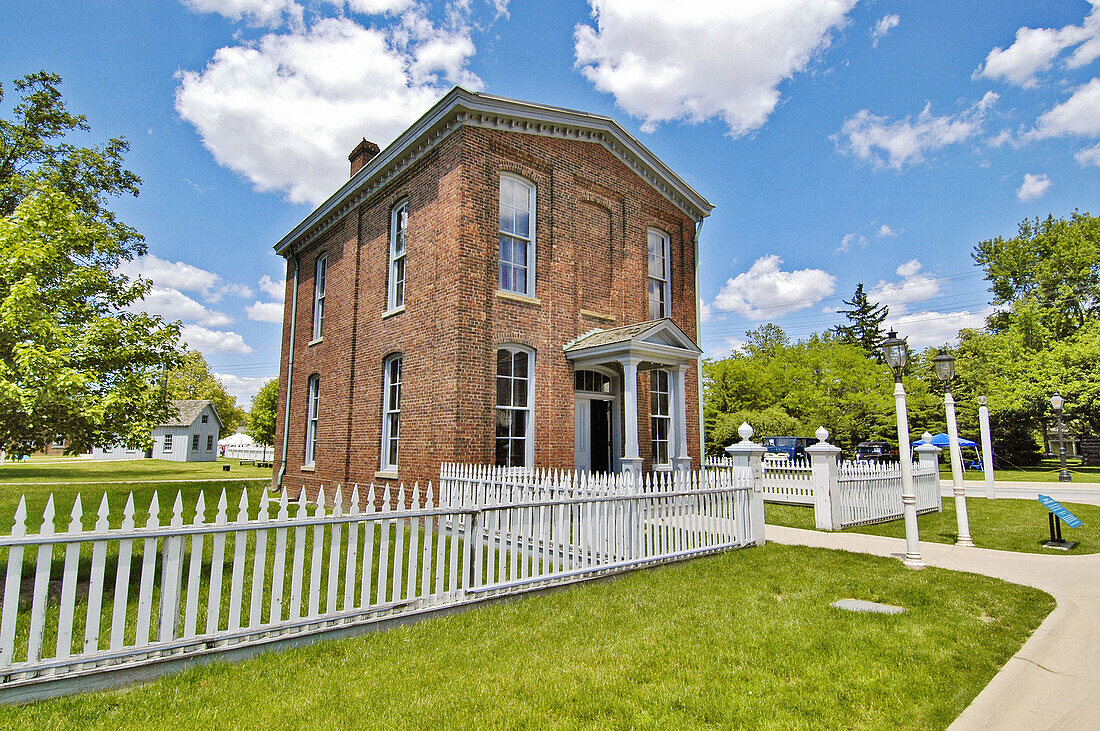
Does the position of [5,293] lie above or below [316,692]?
above

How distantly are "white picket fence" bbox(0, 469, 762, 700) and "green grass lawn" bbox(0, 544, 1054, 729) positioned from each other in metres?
0.23

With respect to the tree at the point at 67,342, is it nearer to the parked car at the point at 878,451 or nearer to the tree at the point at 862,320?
the parked car at the point at 878,451

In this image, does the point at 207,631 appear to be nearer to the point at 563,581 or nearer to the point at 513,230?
the point at 563,581

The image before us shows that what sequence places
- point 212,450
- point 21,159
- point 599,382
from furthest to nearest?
point 212,450, point 21,159, point 599,382

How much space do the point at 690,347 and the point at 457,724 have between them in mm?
9885

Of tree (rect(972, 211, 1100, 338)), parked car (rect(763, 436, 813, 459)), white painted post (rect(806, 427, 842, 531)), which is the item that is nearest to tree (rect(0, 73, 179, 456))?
white painted post (rect(806, 427, 842, 531))

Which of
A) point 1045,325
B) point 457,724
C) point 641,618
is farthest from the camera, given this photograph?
point 1045,325

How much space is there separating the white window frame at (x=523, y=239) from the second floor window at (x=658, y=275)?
401cm

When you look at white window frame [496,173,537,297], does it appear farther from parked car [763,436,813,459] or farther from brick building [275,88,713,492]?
parked car [763,436,813,459]

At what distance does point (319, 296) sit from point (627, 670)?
51.9 ft

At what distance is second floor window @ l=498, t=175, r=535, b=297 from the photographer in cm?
1209

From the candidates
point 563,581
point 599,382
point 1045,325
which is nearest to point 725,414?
point 1045,325

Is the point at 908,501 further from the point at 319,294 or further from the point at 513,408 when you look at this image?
the point at 319,294

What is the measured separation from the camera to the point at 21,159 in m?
14.3
